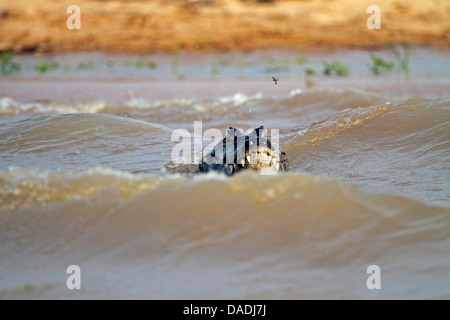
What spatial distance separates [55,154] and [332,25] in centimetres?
879

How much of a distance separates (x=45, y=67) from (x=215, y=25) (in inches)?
158

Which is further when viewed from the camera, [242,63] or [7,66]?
[242,63]

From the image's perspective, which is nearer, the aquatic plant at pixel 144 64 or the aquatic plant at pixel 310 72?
the aquatic plant at pixel 310 72

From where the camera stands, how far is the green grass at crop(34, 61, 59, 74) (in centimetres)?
880

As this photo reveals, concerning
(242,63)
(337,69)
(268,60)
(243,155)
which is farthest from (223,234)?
(268,60)

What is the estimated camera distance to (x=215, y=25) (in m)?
11.6

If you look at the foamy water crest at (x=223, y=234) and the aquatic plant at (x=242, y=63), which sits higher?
the aquatic plant at (x=242, y=63)

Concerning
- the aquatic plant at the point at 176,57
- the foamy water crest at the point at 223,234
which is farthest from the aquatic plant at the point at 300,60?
the foamy water crest at the point at 223,234

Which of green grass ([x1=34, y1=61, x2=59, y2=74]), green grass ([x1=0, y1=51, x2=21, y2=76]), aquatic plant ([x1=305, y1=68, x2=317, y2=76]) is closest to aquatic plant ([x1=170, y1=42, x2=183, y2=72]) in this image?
green grass ([x1=34, y1=61, x2=59, y2=74])

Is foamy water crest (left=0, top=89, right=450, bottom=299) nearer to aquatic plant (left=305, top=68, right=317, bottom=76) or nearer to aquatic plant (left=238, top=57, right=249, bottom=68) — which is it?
aquatic plant (left=305, top=68, right=317, bottom=76)

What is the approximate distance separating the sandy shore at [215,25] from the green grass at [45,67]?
3.72 feet

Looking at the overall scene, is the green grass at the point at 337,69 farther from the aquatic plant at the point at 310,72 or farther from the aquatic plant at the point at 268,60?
the aquatic plant at the point at 268,60

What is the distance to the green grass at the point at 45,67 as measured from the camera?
8805 millimetres

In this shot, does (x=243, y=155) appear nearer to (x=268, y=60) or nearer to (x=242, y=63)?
(x=242, y=63)
